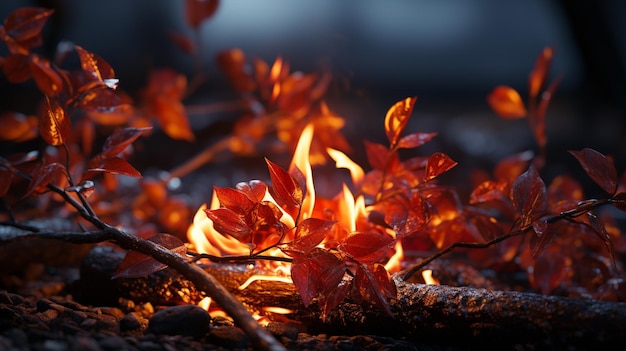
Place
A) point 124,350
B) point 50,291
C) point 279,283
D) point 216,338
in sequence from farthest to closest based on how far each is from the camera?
point 50,291
point 279,283
point 216,338
point 124,350

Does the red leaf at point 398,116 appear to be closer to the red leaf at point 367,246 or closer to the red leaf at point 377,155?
the red leaf at point 377,155

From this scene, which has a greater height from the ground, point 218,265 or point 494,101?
point 494,101

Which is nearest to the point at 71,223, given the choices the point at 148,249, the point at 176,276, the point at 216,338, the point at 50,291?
the point at 50,291

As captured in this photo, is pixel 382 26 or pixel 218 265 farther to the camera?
pixel 382 26

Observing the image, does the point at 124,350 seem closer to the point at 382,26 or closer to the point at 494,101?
the point at 494,101

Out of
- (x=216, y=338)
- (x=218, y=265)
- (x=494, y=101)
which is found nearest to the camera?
(x=216, y=338)

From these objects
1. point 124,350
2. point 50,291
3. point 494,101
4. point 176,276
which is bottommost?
point 50,291

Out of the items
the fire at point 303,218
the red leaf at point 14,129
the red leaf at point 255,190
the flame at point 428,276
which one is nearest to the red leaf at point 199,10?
the red leaf at point 14,129
